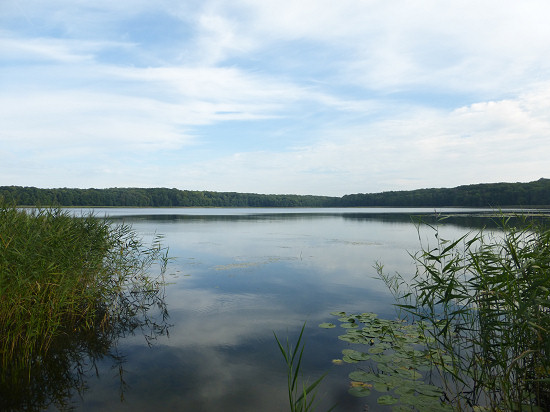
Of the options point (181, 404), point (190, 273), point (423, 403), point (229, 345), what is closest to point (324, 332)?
point (229, 345)

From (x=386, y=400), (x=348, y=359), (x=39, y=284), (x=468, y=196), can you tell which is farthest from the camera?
(x=468, y=196)

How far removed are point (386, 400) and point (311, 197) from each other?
135 metres

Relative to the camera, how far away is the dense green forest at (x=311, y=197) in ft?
214

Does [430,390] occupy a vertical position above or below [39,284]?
below

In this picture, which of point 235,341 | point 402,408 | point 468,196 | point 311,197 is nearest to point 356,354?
point 402,408

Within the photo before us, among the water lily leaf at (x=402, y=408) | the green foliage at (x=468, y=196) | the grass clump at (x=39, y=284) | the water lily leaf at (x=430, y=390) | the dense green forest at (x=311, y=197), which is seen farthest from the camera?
the dense green forest at (x=311, y=197)

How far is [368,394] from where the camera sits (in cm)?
474

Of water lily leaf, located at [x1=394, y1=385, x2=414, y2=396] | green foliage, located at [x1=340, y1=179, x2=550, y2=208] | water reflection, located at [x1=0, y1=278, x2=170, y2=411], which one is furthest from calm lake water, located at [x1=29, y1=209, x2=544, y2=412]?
green foliage, located at [x1=340, y1=179, x2=550, y2=208]

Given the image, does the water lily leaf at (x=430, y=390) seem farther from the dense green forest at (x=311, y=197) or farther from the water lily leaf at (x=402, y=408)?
the dense green forest at (x=311, y=197)

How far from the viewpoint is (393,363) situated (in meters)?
5.50

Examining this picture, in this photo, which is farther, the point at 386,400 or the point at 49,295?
the point at 49,295

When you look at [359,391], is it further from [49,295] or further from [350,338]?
[49,295]

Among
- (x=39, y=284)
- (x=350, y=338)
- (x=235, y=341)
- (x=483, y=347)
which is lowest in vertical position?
(x=235, y=341)

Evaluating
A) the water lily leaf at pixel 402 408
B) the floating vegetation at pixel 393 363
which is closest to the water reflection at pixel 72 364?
the floating vegetation at pixel 393 363
